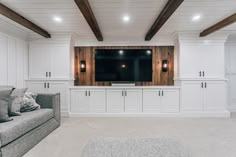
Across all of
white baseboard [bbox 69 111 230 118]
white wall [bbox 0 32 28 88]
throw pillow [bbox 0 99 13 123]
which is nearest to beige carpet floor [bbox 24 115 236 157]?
white baseboard [bbox 69 111 230 118]

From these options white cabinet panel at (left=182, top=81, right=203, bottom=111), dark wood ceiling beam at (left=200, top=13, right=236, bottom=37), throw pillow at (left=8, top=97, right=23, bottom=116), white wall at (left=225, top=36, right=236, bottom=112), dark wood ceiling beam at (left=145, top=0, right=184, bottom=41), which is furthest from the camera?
white wall at (left=225, top=36, right=236, bottom=112)

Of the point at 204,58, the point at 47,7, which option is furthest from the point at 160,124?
the point at 47,7

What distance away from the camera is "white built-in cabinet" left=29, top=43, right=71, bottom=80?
5465 millimetres

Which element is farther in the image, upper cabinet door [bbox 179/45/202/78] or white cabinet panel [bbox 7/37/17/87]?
upper cabinet door [bbox 179/45/202/78]

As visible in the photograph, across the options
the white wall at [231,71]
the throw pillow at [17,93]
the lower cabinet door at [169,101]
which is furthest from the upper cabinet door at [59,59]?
the white wall at [231,71]

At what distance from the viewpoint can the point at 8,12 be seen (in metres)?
3.46

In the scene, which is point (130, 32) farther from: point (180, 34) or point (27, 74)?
point (27, 74)

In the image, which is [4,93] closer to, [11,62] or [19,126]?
[19,126]

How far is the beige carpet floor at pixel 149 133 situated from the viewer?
9.48 ft

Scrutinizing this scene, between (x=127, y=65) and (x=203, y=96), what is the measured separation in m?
2.36

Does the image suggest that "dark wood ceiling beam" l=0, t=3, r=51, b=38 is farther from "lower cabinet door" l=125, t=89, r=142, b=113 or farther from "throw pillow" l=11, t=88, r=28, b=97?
"lower cabinet door" l=125, t=89, r=142, b=113

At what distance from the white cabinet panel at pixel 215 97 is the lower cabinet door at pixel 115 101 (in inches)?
92.2

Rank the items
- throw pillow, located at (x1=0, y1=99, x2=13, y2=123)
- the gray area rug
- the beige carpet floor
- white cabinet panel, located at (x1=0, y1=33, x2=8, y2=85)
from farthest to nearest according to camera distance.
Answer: white cabinet panel, located at (x1=0, y1=33, x2=8, y2=85) → the beige carpet floor → throw pillow, located at (x1=0, y1=99, x2=13, y2=123) → the gray area rug

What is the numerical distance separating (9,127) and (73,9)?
7.37ft
